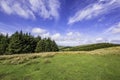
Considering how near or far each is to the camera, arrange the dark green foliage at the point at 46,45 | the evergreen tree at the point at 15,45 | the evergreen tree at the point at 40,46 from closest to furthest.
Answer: the evergreen tree at the point at 15,45 → the evergreen tree at the point at 40,46 → the dark green foliage at the point at 46,45

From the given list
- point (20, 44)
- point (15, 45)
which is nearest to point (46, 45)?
point (20, 44)

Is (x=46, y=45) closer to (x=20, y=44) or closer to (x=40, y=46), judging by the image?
(x=40, y=46)

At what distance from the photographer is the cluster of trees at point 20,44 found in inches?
2736

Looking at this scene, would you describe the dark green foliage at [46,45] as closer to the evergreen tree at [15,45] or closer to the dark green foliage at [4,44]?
the evergreen tree at [15,45]

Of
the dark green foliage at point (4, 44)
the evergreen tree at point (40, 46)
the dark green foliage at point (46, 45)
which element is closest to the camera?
the dark green foliage at point (4, 44)

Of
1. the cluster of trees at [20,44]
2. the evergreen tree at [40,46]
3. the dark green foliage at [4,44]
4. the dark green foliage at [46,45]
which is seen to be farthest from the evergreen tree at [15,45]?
the dark green foliage at [46,45]

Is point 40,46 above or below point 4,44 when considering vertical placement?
below

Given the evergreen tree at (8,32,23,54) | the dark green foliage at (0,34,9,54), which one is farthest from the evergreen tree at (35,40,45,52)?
the dark green foliage at (0,34,9,54)

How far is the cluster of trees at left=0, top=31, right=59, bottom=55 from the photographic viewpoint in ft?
228

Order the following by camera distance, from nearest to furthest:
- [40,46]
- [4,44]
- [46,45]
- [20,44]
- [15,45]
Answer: [15,45] < [20,44] < [4,44] < [40,46] < [46,45]

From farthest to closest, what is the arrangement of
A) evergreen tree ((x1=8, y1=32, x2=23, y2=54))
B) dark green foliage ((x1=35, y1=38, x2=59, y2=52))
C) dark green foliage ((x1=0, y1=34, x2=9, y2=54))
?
dark green foliage ((x1=35, y1=38, x2=59, y2=52)) < dark green foliage ((x1=0, y1=34, x2=9, y2=54)) < evergreen tree ((x1=8, y1=32, x2=23, y2=54))

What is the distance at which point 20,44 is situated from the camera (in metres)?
70.8

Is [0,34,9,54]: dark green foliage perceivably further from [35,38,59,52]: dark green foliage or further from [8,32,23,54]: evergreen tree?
[35,38,59,52]: dark green foliage

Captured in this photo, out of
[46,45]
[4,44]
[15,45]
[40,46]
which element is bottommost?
[40,46]
